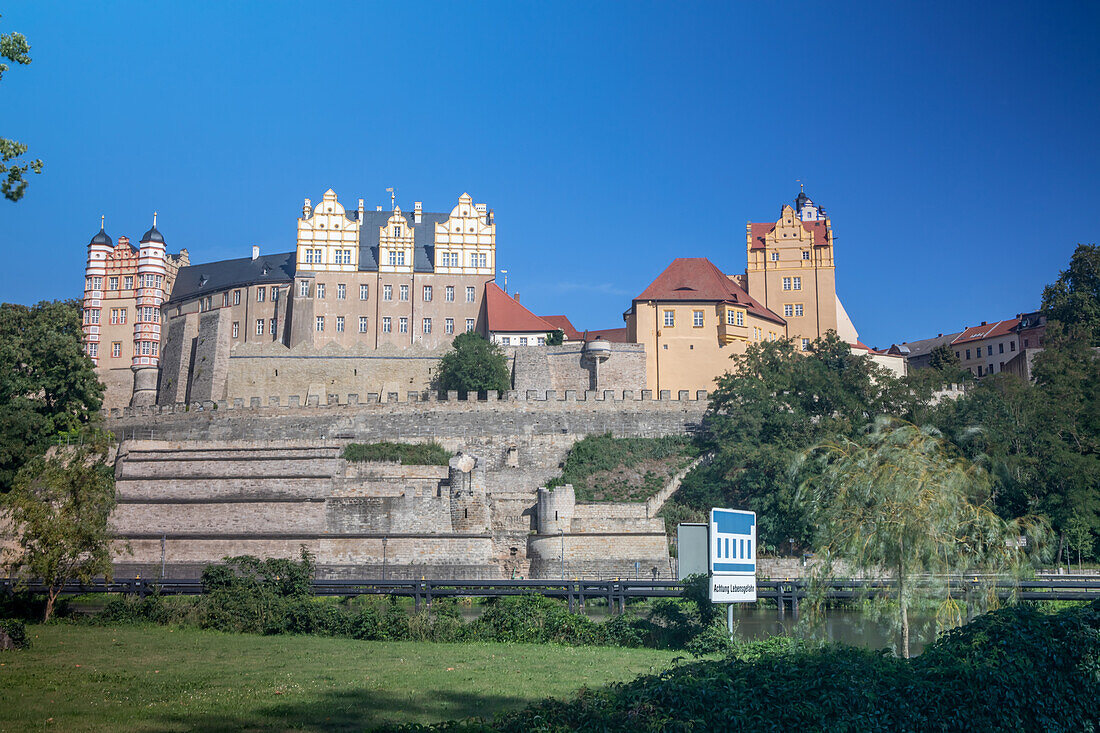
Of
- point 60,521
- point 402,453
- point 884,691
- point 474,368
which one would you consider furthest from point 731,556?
point 474,368

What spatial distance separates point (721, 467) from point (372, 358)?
30.2m

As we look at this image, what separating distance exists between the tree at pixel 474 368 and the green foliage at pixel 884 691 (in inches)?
2057

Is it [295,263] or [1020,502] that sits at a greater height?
[295,263]

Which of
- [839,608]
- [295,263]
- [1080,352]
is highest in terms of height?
[295,263]

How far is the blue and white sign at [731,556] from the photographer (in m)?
15.5

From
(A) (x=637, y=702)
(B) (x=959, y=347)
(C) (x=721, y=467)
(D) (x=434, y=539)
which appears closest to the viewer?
(A) (x=637, y=702)

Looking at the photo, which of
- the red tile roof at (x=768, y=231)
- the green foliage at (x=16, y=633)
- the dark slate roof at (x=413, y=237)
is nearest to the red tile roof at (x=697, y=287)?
the red tile roof at (x=768, y=231)

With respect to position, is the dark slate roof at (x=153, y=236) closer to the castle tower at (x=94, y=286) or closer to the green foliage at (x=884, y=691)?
the castle tower at (x=94, y=286)

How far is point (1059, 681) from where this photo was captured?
32.2 ft

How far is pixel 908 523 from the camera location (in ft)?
56.2

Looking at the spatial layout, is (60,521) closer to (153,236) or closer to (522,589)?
(522,589)

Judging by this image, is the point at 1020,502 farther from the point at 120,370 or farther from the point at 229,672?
the point at 120,370

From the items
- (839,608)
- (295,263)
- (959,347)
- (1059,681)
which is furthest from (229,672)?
(959,347)

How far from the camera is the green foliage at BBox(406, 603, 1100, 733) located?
27.3 feet
